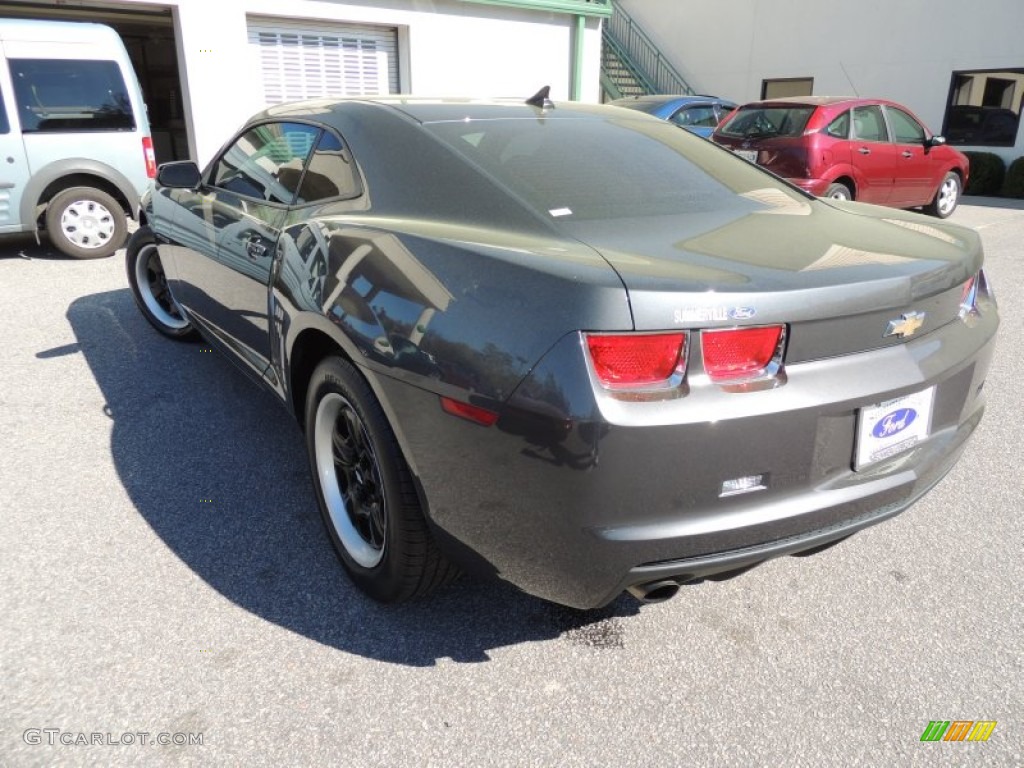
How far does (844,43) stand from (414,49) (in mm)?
Answer: 10957

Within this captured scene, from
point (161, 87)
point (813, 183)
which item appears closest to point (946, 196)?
point (813, 183)

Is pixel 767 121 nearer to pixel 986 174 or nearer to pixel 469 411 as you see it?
pixel 986 174

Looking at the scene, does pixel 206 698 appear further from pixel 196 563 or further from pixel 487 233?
pixel 487 233

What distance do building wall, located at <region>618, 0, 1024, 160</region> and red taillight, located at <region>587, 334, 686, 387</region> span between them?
57.4 feet

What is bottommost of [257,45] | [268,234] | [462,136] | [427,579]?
[427,579]

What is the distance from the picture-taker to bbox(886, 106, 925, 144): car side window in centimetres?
1003

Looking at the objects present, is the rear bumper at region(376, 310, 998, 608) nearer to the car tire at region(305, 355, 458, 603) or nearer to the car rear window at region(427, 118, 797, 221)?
the car tire at region(305, 355, 458, 603)

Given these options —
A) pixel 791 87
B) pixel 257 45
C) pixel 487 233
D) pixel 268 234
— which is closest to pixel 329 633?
pixel 487 233

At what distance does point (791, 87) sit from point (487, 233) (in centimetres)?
1952

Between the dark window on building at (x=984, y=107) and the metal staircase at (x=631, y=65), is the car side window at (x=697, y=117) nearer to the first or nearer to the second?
the dark window on building at (x=984, y=107)

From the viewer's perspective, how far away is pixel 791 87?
19047 millimetres

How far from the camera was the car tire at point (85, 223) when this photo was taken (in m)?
7.67

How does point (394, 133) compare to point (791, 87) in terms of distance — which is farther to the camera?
point (791, 87)

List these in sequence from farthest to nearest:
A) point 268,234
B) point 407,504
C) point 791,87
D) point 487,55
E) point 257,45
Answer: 1. point 791,87
2. point 487,55
3. point 257,45
4. point 268,234
5. point 407,504
